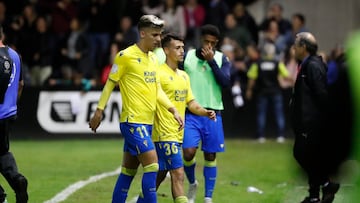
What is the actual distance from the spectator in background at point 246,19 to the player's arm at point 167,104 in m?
14.0

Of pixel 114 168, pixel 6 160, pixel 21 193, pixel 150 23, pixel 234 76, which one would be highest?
pixel 150 23

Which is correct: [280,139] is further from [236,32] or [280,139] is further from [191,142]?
[191,142]

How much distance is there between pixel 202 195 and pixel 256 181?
1976mm

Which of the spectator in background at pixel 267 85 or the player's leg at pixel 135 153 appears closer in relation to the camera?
the player's leg at pixel 135 153

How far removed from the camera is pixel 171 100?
10.1 m

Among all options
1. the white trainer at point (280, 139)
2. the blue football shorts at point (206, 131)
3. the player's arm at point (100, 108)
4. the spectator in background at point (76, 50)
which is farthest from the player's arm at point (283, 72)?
the player's arm at point (100, 108)

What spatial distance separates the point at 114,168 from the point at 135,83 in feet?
20.0

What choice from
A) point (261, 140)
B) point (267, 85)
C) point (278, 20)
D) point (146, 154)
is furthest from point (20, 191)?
point (278, 20)

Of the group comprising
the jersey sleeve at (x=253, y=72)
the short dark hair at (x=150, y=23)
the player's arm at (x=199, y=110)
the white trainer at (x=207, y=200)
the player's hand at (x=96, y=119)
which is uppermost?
the short dark hair at (x=150, y=23)

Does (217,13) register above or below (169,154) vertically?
above

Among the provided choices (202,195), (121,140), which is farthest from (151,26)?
(121,140)

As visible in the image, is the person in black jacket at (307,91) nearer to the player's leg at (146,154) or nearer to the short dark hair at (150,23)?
the player's leg at (146,154)

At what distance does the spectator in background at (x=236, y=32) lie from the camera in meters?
23.0

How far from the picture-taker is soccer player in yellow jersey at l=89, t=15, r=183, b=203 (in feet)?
30.0
